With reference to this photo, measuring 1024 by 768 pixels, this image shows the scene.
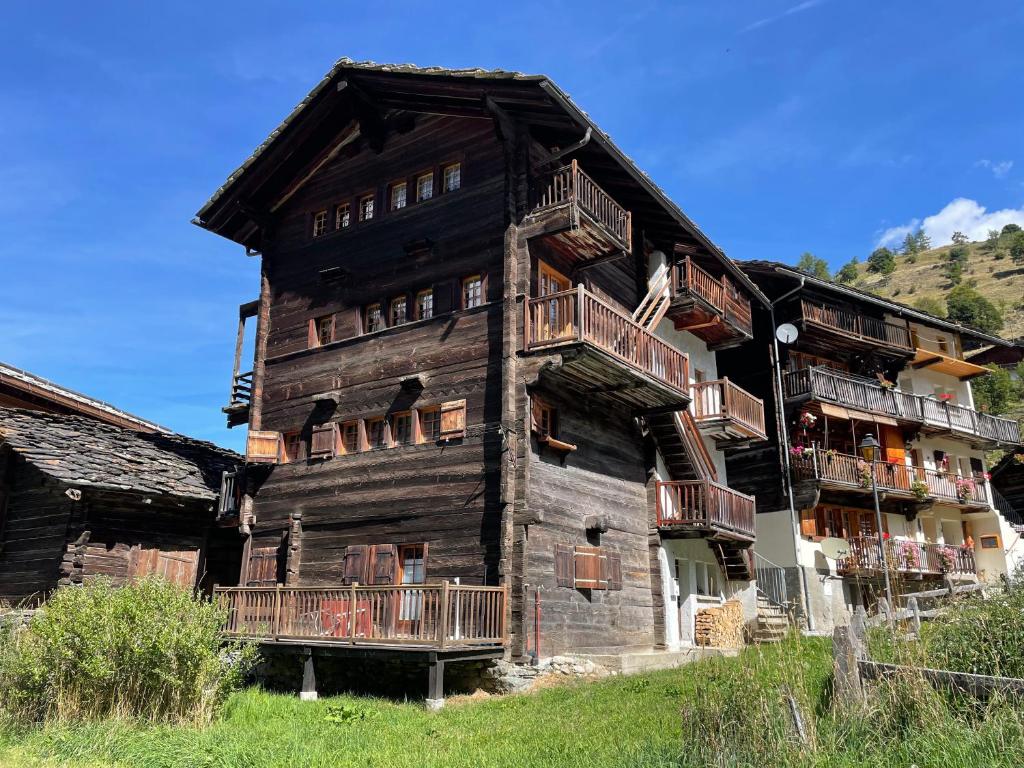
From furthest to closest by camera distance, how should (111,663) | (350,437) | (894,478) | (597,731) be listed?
(894,478) → (350,437) → (111,663) → (597,731)

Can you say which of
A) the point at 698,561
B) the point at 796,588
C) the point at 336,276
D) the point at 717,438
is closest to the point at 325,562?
the point at 336,276

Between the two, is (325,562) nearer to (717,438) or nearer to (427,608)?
(427,608)

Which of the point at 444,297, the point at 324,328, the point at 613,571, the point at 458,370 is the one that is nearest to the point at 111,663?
the point at 458,370

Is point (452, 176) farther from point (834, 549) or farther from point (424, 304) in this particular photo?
point (834, 549)

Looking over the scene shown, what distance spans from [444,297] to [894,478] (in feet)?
72.4

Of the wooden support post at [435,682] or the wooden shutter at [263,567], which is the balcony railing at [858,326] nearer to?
the wooden shutter at [263,567]

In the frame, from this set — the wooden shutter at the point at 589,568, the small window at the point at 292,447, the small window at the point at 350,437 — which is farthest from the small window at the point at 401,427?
the wooden shutter at the point at 589,568

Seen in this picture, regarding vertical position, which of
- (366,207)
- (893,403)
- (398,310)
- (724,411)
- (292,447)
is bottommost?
(292,447)

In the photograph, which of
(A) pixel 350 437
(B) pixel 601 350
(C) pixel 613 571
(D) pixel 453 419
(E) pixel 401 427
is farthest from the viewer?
(A) pixel 350 437

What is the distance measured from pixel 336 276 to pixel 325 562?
7659 millimetres

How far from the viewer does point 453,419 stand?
19031 millimetres

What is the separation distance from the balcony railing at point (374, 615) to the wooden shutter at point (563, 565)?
1.88 meters

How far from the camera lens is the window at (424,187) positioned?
72.3 feet

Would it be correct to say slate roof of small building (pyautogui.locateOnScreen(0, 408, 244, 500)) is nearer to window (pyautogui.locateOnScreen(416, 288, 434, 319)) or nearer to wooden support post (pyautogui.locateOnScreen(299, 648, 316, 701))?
wooden support post (pyautogui.locateOnScreen(299, 648, 316, 701))
